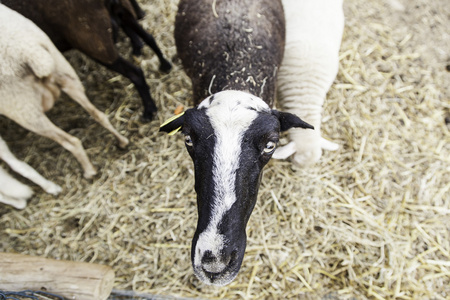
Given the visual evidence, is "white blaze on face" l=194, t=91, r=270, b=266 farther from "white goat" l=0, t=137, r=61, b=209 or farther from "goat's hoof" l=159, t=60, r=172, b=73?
"white goat" l=0, t=137, r=61, b=209

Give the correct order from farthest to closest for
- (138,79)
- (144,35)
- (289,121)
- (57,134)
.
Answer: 1. (144,35)
2. (138,79)
3. (57,134)
4. (289,121)

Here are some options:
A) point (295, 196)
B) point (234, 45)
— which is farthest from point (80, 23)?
point (295, 196)

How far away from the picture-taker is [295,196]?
3.17m

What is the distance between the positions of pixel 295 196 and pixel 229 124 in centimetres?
162

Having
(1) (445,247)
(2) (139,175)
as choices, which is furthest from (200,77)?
(1) (445,247)

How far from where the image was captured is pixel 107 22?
2812 mm

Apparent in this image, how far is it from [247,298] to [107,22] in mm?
2800

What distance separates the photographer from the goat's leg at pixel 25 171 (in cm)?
295

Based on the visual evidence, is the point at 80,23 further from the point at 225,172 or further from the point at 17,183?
the point at 225,172

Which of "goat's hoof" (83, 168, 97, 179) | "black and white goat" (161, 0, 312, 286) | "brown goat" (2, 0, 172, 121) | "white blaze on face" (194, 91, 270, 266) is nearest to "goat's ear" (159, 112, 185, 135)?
"black and white goat" (161, 0, 312, 286)

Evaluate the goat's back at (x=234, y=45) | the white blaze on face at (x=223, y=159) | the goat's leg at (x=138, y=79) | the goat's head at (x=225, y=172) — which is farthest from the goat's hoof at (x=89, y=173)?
the white blaze on face at (x=223, y=159)

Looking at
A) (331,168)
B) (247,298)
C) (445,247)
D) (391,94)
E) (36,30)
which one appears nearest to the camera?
(36,30)

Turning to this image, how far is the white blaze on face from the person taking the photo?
5.59 ft

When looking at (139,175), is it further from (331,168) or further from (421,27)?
(421,27)
